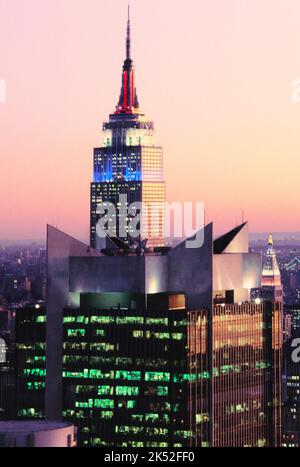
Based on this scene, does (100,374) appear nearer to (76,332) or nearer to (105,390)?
(105,390)

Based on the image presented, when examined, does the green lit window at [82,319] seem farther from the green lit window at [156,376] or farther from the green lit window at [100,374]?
the green lit window at [156,376]

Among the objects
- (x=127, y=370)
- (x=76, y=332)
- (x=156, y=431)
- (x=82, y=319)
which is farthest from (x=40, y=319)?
(x=156, y=431)

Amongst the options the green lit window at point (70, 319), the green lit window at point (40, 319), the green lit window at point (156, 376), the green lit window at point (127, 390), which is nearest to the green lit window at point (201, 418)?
the green lit window at point (156, 376)

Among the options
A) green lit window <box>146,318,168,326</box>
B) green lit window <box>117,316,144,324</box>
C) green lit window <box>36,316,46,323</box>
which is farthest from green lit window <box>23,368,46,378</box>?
green lit window <box>146,318,168,326</box>

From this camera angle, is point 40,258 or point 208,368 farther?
point 40,258

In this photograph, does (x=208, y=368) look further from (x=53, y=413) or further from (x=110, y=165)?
(x=110, y=165)
